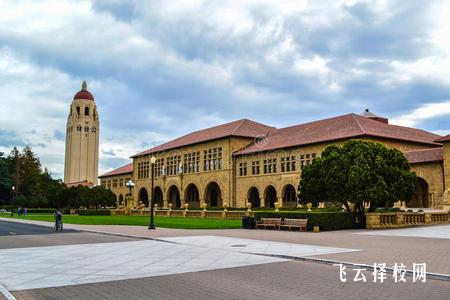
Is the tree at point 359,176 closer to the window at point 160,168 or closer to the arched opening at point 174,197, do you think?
the window at point 160,168

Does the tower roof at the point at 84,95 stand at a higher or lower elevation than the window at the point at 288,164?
higher

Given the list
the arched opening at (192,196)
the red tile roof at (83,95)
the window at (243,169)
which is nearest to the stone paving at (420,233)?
the window at (243,169)

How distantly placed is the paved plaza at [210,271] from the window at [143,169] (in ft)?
217

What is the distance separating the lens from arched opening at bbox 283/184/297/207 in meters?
56.0

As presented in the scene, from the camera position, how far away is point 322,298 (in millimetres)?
8164

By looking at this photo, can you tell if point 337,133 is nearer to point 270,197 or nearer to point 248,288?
point 270,197

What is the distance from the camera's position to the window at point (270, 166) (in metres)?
57.1

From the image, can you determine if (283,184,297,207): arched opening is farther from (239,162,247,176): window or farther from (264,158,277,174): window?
(239,162,247,176): window

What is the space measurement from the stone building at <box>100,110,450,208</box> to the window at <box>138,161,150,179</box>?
1.4 inches

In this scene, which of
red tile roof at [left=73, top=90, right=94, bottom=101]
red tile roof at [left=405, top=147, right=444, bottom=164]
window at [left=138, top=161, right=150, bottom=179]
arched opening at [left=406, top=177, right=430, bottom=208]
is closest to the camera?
red tile roof at [left=405, top=147, right=444, bottom=164]

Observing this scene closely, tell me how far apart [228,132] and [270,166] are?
10.2m

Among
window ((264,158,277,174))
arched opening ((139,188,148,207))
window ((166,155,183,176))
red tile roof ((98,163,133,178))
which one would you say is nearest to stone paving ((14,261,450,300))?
window ((264,158,277,174))

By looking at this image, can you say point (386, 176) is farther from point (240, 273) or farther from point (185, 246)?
point (240, 273)

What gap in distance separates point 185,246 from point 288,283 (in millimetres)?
8760
